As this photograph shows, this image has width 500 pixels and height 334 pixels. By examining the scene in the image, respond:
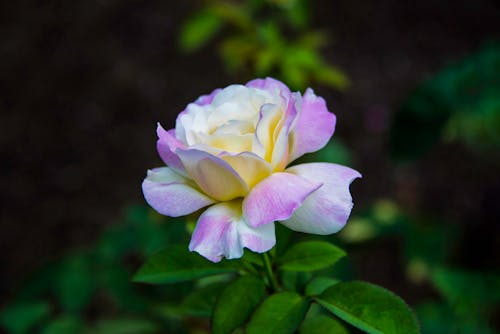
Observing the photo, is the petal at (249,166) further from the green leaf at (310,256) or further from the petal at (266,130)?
the green leaf at (310,256)

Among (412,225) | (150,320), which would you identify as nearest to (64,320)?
(150,320)

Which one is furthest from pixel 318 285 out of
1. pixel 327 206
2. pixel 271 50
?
pixel 271 50

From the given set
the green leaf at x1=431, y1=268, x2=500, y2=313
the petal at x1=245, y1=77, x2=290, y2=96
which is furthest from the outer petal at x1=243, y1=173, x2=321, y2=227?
the green leaf at x1=431, y1=268, x2=500, y2=313

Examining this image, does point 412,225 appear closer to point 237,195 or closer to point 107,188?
point 237,195

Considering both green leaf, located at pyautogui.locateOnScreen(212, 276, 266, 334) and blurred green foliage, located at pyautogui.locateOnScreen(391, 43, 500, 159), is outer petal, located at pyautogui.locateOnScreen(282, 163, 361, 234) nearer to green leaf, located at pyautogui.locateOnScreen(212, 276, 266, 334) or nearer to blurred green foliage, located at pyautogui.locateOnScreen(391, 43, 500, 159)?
green leaf, located at pyautogui.locateOnScreen(212, 276, 266, 334)

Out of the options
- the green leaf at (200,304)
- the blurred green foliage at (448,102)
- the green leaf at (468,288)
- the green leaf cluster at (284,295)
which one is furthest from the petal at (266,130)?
the blurred green foliage at (448,102)

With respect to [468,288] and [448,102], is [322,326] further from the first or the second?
[448,102]
